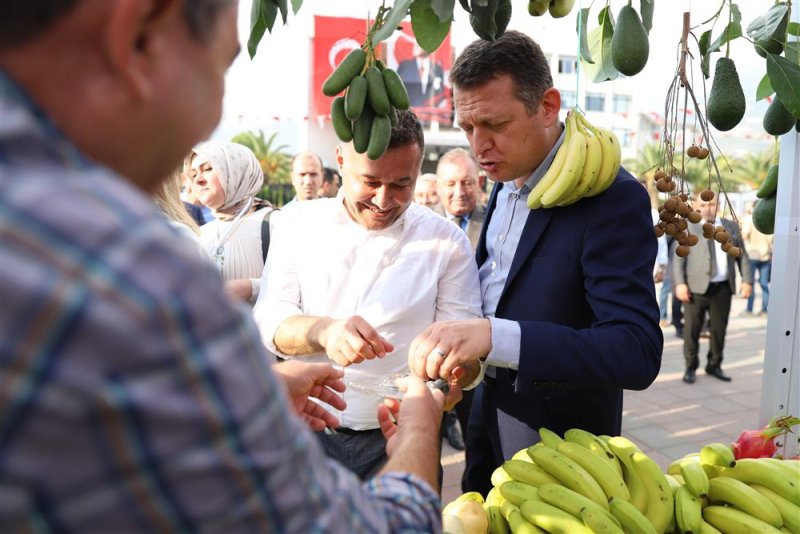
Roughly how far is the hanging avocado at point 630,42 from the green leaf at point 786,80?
0.32m

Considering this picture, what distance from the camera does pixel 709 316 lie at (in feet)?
20.9

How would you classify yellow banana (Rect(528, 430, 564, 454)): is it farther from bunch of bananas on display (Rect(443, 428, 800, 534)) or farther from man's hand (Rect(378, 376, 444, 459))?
man's hand (Rect(378, 376, 444, 459))

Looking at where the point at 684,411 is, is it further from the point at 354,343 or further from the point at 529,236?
Result: the point at 354,343

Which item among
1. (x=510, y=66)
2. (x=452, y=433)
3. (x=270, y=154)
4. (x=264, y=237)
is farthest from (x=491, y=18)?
(x=270, y=154)

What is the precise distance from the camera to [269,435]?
54 cm

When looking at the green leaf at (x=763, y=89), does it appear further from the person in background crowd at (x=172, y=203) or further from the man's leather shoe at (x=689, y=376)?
the man's leather shoe at (x=689, y=376)

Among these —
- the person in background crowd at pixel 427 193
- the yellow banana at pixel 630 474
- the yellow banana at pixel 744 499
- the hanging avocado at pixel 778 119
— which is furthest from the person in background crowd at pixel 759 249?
the yellow banana at pixel 630 474

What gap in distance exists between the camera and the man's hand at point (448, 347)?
1.47 metres

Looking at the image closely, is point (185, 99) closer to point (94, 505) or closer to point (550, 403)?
point (94, 505)

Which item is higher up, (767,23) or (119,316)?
(767,23)

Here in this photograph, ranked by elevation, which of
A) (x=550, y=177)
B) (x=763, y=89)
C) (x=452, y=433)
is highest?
(x=763, y=89)

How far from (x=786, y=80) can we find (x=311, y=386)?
142 cm

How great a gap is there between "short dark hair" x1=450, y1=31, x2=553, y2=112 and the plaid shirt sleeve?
1446 mm

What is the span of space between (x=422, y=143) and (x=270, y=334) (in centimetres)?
78
